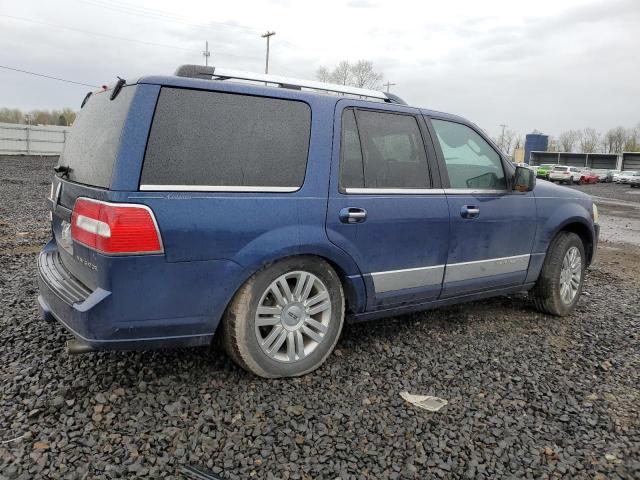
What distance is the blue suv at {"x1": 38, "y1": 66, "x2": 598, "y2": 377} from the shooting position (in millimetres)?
2664

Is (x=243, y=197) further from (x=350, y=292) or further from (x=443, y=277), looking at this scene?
(x=443, y=277)

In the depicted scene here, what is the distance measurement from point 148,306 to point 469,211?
2.47 metres

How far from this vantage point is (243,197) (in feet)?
9.53

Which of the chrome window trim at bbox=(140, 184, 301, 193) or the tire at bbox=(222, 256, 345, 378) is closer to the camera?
the chrome window trim at bbox=(140, 184, 301, 193)

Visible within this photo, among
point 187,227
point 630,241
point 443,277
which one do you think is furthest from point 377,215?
point 630,241

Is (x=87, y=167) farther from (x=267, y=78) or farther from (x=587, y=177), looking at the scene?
(x=587, y=177)

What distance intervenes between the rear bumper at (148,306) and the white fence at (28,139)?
101 ft

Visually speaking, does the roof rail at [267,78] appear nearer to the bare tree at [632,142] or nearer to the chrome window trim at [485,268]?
the chrome window trim at [485,268]

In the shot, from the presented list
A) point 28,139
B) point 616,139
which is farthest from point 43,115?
point 616,139

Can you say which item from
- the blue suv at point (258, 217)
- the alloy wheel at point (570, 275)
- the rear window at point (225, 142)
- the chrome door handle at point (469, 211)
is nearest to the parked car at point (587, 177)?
the alloy wheel at point (570, 275)

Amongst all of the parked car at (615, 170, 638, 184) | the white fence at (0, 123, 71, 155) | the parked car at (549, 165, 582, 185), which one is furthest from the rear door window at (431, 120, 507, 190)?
the parked car at (615, 170, 638, 184)

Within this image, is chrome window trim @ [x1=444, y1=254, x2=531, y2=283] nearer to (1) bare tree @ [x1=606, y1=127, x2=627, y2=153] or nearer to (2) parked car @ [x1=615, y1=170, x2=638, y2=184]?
(2) parked car @ [x1=615, y1=170, x2=638, y2=184]

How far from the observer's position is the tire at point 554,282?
15.5 feet

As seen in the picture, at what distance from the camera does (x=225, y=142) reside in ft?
9.53
